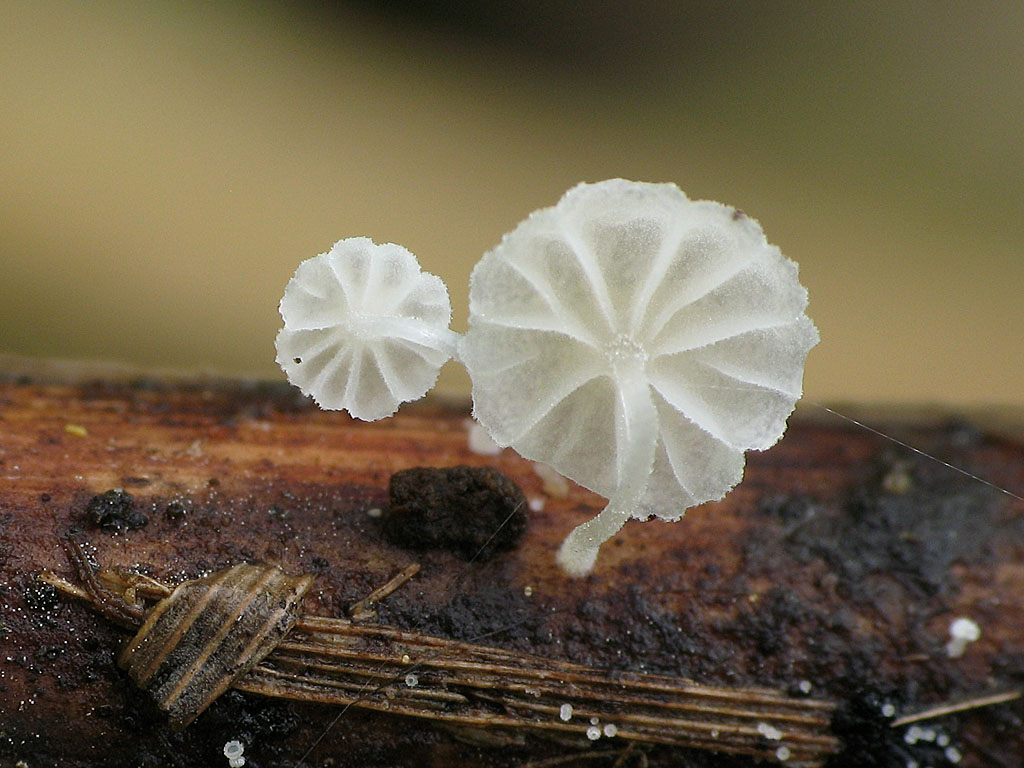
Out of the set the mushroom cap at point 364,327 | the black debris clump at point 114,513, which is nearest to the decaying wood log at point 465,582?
the black debris clump at point 114,513

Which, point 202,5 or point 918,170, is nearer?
point 202,5

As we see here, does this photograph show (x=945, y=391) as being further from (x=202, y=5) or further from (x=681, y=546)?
(x=202, y=5)

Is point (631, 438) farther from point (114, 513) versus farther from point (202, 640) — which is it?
point (114, 513)

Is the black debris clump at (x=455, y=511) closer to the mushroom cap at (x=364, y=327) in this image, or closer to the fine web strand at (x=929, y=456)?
the mushroom cap at (x=364, y=327)

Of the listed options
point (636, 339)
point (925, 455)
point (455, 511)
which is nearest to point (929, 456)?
point (925, 455)

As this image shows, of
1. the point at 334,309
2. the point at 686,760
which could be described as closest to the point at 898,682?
the point at 686,760
